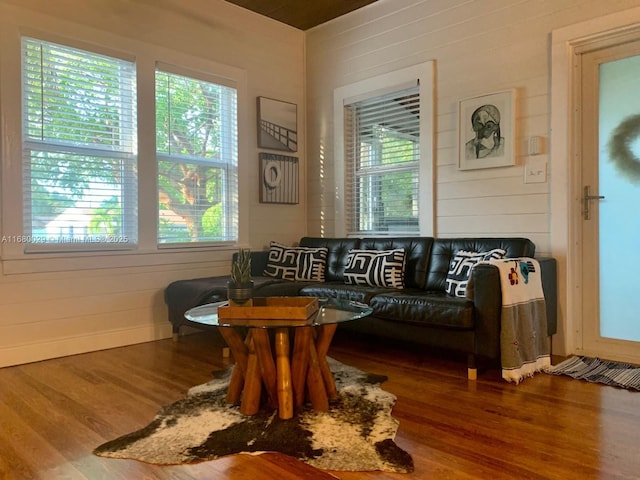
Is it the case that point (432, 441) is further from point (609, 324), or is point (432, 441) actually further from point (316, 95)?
point (316, 95)

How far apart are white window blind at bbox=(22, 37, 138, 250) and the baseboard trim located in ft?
2.19

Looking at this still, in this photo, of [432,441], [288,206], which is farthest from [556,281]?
[288,206]

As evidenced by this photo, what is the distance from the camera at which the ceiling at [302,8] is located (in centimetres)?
448

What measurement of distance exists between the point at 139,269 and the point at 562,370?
10.1 ft

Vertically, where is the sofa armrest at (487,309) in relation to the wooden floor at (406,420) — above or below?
above

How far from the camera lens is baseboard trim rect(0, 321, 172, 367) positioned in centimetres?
330

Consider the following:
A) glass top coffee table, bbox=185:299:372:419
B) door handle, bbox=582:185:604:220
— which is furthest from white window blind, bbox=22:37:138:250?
door handle, bbox=582:185:604:220

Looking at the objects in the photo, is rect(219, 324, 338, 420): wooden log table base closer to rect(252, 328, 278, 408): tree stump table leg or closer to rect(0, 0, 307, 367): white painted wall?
rect(252, 328, 278, 408): tree stump table leg

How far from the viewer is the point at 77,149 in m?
3.58

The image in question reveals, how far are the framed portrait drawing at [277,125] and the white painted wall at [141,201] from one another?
8 centimetres

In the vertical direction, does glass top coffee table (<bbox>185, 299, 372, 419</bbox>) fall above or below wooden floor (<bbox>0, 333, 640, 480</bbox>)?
above

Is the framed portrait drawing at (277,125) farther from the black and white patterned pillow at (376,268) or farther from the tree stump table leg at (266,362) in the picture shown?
the tree stump table leg at (266,362)

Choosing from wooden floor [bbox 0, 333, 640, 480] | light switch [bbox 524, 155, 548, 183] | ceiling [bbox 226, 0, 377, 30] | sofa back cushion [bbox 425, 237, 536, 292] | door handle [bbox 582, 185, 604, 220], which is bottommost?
wooden floor [bbox 0, 333, 640, 480]

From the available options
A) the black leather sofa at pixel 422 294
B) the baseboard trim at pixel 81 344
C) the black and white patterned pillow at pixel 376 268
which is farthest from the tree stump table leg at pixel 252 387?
the baseboard trim at pixel 81 344
